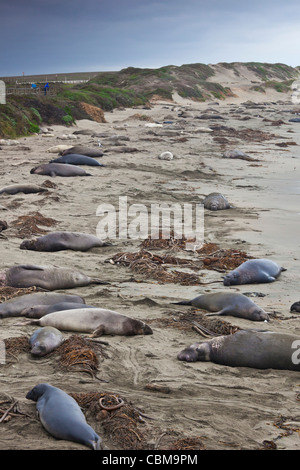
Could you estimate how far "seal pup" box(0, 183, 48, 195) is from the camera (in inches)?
384

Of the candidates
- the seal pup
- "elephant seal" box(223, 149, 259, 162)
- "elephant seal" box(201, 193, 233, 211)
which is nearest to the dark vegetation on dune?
"elephant seal" box(223, 149, 259, 162)

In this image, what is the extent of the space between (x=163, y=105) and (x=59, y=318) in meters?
34.2

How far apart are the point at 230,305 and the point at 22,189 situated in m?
5.84

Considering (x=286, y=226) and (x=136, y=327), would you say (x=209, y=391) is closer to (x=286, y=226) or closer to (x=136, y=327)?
(x=136, y=327)

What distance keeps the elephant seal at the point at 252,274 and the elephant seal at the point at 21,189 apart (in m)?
5.02

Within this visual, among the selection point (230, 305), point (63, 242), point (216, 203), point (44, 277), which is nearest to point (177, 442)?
point (230, 305)

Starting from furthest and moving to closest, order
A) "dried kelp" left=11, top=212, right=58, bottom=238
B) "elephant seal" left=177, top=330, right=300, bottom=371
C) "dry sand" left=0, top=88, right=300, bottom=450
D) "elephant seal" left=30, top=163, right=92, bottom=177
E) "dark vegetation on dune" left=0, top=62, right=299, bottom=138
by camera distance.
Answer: "dark vegetation on dune" left=0, top=62, right=299, bottom=138, "elephant seal" left=30, top=163, right=92, bottom=177, "dried kelp" left=11, top=212, right=58, bottom=238, "elephant seal" left=177, top=330, right=300, bottom=371, "dry sand" left=0, top=88, right=300, bottom=450

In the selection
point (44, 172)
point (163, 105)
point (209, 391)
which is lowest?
point (209, 391)

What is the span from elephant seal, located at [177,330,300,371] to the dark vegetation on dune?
1469 cm

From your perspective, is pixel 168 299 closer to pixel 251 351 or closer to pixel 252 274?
pixel 252 274

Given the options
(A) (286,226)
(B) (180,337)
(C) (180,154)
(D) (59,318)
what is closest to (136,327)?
(B) (180,337)

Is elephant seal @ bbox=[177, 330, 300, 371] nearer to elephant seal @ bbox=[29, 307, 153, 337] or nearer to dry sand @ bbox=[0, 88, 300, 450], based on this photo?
dry sand @ bbox=[0, 88, 300, 450]

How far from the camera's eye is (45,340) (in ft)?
13.6

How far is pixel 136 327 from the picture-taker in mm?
4551
